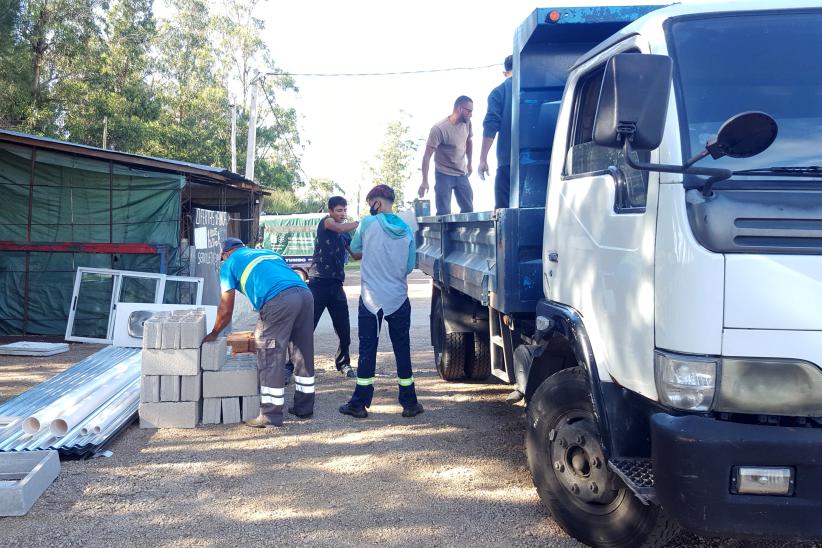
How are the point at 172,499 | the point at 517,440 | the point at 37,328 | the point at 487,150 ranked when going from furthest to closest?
the point at 37,328
the point at 487,150
the point at 517,440
the point at 172,499

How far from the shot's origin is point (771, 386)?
8.78ft

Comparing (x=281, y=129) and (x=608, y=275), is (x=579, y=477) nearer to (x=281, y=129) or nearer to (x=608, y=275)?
(x=608, y=275)

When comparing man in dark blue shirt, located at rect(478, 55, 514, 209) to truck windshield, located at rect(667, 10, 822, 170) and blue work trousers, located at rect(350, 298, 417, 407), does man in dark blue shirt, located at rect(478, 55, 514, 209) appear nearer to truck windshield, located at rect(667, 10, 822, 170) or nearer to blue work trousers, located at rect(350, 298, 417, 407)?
blue work trousers, located at rect(350, 298, 417, 407)

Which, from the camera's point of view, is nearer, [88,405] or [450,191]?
[88,405]

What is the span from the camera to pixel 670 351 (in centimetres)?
281

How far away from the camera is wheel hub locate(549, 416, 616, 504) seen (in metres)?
3.45

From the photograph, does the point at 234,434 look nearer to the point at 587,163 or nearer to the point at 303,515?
the point at 303,515

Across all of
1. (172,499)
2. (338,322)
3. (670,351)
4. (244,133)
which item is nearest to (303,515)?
(172,499)

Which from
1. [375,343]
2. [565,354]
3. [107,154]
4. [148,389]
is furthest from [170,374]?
[107,154]

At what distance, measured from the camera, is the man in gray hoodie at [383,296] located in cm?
622

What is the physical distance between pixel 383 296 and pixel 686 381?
367 centimetres

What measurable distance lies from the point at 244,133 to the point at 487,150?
33.2 metres

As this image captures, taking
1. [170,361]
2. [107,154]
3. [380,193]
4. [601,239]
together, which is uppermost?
[107,154]

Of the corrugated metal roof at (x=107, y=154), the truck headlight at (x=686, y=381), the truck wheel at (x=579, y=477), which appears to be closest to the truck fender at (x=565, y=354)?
the truck wheel at (x=579, y=477)
